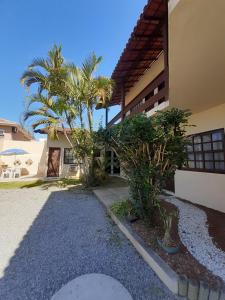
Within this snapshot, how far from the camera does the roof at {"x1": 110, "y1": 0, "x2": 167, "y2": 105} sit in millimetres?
6380

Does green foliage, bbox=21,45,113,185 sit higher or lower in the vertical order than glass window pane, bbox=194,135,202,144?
higher

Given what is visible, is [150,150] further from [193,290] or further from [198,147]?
[198,147]

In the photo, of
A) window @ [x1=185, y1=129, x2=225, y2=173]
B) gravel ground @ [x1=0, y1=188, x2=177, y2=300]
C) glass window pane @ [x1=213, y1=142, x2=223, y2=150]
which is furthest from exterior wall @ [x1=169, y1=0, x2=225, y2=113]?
gravel ground @ [x1=0, y1=188, x2=177, y2=300]

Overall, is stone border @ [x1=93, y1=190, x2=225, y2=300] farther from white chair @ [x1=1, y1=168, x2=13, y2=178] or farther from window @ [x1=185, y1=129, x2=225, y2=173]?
white chair @ [x1=1, y1=168, x2=13, y2=178]

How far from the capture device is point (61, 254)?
364cm

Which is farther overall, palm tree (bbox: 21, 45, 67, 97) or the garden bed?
palm tree (bbox: 21, 45, 67, 97)

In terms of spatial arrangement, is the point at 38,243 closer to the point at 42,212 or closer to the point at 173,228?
the point at 42,212

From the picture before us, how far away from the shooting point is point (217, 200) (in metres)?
5.82

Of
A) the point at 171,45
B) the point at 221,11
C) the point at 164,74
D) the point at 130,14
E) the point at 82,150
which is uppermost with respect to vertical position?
the point at 130,14

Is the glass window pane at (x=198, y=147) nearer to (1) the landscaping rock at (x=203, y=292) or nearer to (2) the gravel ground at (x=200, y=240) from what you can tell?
(2) the gravel ground at (x=200, y=240)

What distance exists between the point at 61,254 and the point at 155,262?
1901 mm

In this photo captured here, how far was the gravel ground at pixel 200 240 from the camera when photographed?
2.99 metres

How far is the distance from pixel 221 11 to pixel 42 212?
23.4 feet

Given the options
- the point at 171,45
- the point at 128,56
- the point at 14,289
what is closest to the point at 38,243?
the point at 14,289
